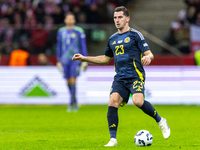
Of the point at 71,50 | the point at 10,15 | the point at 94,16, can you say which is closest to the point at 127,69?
the point at 71,50

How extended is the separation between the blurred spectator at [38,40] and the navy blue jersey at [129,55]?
9.27 meters

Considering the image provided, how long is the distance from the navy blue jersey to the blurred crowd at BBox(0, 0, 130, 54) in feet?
30.1

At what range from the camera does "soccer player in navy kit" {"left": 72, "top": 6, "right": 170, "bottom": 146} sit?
616 cm

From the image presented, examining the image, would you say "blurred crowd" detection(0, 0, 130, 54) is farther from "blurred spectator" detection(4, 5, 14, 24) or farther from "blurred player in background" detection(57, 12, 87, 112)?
"blurred player in background" detection(57, 12, 87, 112)

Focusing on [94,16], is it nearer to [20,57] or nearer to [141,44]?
[20,57]

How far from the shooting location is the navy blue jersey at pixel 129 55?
6.33m

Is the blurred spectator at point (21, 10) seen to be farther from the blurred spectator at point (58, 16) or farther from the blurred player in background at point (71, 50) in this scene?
the blurred player in background at point (71, 50)

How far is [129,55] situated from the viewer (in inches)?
251

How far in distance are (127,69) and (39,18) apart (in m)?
12.9

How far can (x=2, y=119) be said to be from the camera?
10.2 m

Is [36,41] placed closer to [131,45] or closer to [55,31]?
[55,31]

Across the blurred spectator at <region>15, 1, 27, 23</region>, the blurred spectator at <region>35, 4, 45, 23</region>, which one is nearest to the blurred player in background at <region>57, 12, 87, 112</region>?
the blurred spectator at <region>35, 4, 45, 23</region>

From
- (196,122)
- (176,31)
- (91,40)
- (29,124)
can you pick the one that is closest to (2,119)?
(29,124)

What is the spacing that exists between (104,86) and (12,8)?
766 centimetres
